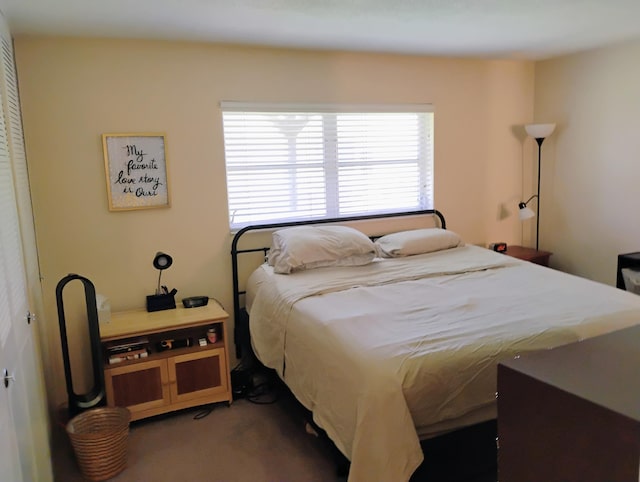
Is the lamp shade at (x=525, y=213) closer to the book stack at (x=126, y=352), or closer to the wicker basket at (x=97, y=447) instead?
the book stack at (x=126, y=352)

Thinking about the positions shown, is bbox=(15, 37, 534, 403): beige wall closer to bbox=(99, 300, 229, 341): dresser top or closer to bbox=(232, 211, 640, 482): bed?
bbox=(99, 300, 229, 341): dresser top

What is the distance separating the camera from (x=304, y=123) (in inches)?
147

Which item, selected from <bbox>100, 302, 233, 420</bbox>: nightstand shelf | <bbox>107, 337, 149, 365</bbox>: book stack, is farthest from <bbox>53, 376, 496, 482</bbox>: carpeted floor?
<bbox>107, 337, 149, 365</bbox>: book stack

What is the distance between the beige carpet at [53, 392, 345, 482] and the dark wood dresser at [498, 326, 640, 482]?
1.73 meters

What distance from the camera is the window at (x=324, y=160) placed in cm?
359

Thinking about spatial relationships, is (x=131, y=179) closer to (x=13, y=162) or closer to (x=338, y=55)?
(x=13, y=162)

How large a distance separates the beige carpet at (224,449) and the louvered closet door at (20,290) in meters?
0.46

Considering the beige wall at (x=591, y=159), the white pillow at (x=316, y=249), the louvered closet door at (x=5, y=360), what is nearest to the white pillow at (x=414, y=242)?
the white pillow at (x=316, y=249)

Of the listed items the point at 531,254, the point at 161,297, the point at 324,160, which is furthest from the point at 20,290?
the point at 531,254

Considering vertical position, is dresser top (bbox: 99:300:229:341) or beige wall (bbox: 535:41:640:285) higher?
beige wall (bbox: 535:41:640:285)

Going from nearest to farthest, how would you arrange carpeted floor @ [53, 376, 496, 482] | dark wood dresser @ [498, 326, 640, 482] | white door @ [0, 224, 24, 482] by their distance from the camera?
dark wood dresser @ [498, 326, 640, 482] → white door @ [0, 224, 24, 482] → carpeted floor @ [53, 376, 496, 482]

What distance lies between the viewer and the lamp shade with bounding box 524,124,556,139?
4.20 meters

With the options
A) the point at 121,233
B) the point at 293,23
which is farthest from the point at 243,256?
the point at 293,23

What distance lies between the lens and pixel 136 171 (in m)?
3.25
